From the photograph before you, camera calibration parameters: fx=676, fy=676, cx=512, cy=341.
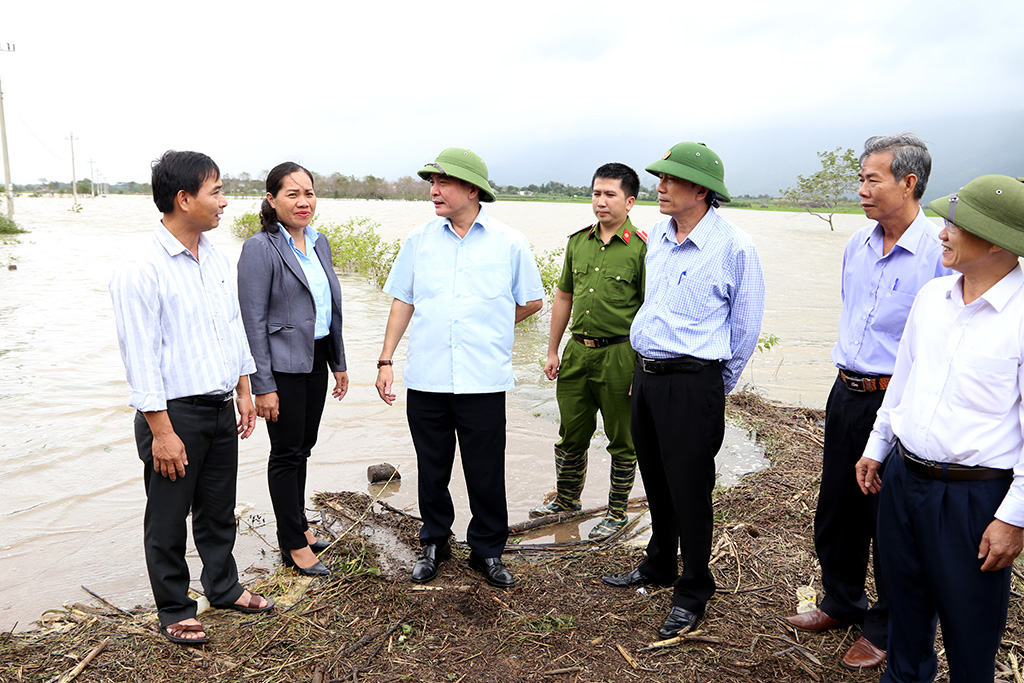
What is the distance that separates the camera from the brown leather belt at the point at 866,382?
9.29ft

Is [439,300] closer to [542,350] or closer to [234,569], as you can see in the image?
[234,569]

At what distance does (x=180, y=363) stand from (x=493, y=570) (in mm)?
1796

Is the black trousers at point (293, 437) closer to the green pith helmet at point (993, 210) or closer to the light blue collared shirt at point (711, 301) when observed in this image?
the light blue collared shirt at point (711, 301)

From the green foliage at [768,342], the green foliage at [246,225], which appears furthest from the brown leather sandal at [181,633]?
the green foliage at [246,225]

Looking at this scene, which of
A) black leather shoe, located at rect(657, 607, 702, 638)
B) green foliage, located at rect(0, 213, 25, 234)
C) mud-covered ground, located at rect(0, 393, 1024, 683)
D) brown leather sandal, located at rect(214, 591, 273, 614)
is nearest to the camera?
mud-covered ground, located at rect(0, 393, 1024, 683)

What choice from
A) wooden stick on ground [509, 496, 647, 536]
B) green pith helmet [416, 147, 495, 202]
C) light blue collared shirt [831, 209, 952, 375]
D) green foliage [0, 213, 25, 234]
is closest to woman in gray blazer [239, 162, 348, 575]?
green pith helmet [416, 147, 495, 202]

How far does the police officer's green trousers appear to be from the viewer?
163 inches

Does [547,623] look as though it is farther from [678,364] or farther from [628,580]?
[678,364]

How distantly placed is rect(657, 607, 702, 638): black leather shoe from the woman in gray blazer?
1741 millimetres

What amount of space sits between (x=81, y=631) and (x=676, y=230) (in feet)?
10.5

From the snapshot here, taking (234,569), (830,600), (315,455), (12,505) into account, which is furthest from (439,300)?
(12,505)

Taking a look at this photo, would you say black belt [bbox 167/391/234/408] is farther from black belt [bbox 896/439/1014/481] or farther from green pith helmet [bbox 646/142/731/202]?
black belt [bbox 896/439/1014/481]

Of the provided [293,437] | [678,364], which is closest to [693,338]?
[678,364]

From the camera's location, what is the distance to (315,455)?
19.4ft
